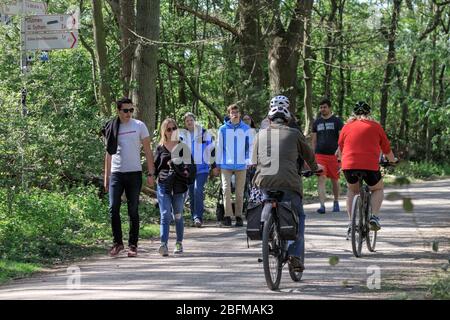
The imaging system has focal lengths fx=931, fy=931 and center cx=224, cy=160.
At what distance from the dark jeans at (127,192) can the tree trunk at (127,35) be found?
7267mm

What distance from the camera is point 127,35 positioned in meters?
20.5

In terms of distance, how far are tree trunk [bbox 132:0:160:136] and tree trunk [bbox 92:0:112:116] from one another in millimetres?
1139

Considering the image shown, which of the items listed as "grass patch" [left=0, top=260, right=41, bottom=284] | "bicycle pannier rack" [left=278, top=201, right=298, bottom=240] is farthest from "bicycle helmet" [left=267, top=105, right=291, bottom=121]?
"grass patch" [left=0, top=260, right=41, bottom=284]

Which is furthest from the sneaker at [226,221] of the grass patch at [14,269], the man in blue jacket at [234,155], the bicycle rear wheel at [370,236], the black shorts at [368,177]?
the grass patch at [14,269]

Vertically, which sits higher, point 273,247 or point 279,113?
point 279,113

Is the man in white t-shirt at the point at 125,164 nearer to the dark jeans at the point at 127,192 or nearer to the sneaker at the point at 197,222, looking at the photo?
the dark jeans at the point at 127,192

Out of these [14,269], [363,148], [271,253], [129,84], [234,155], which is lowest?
[14,269]

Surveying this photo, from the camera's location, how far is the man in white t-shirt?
13.0 meters

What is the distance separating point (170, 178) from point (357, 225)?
2.73 meters

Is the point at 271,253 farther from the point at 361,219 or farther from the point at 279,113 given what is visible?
the point at 361,219

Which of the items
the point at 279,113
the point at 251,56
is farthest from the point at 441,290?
the point at 251,56

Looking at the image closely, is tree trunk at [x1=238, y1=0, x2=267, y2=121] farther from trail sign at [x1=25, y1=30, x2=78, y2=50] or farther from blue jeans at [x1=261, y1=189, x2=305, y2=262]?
blue jeans at [x1=261, y1=189, x2=305, y2=262]

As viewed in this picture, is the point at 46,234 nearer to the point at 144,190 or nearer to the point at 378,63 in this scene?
the point at 144,190
